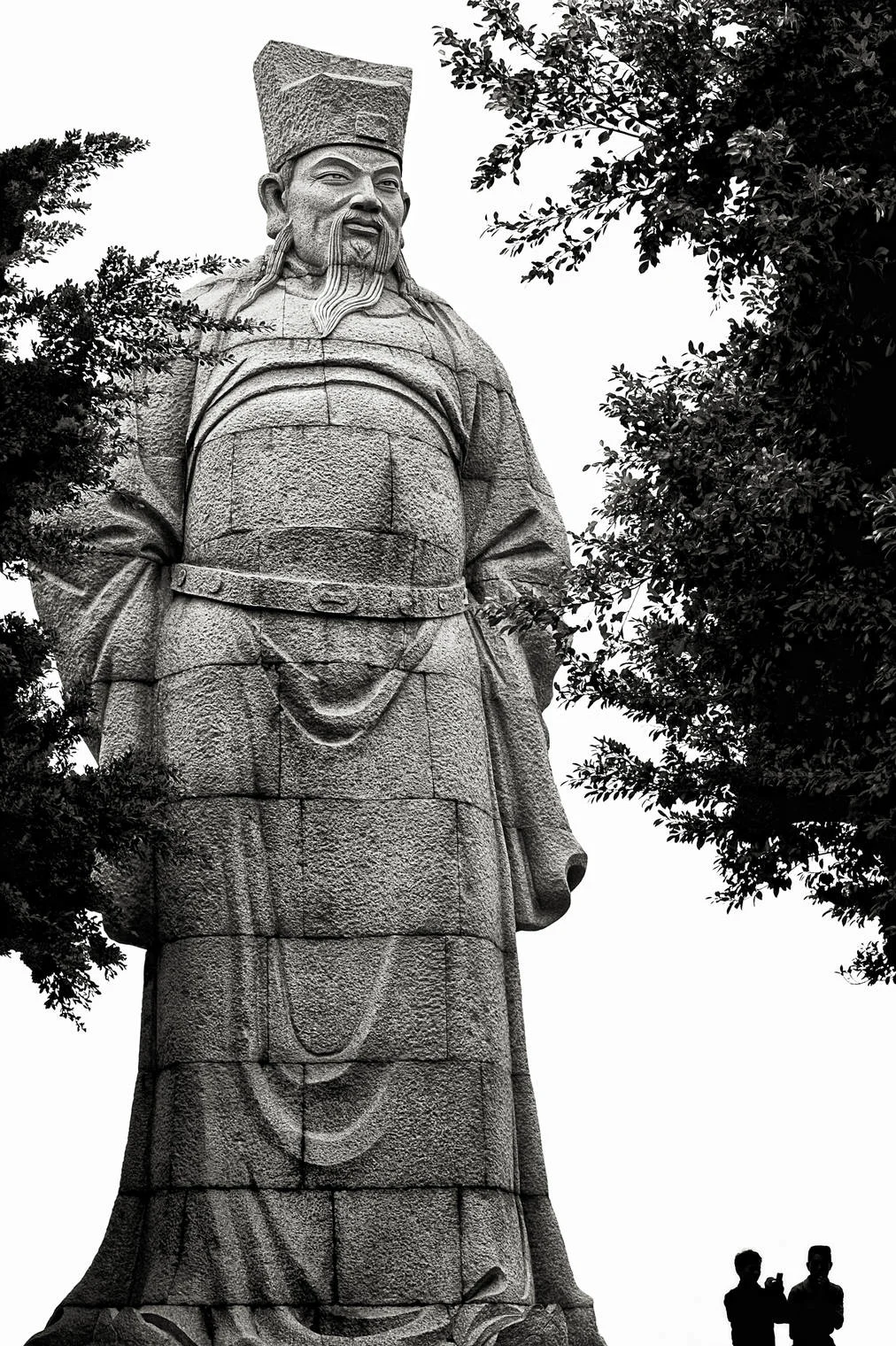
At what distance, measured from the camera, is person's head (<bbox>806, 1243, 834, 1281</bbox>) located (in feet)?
53.6

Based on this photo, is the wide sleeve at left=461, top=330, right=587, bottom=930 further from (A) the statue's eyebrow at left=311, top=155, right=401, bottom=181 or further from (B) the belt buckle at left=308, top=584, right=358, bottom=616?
(A) the statue's eyebrow at left=311, top=155, right=401, bottom=181

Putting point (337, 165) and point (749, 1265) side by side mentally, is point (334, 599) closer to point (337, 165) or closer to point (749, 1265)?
point (337, 165)

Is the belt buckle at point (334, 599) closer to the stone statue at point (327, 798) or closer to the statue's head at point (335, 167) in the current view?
the stone statue at point (327, 798)

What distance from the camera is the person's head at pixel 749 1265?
16.5 meters

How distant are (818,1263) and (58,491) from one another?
6.01 metres

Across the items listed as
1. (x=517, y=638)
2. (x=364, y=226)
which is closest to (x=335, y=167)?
(x=364, y=226)

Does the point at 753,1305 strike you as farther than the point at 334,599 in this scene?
Yes

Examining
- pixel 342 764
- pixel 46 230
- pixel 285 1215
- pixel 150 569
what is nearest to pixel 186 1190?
pixel 285 1215

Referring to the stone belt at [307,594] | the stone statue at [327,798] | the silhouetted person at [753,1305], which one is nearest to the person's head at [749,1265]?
the silhouetted person at [753,1305]

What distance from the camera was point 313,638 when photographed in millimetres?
14930

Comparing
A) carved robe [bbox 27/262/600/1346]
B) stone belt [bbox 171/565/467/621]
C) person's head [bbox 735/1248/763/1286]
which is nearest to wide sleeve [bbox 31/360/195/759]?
carved robe [bbox 27/262/600/1346]

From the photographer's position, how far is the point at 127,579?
15.3 metres

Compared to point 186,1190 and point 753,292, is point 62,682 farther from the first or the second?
point 753,292

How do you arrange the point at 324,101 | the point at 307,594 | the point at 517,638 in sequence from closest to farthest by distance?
1. the point at 307,594
2. the point at 324,101
3. the point at 517,638
